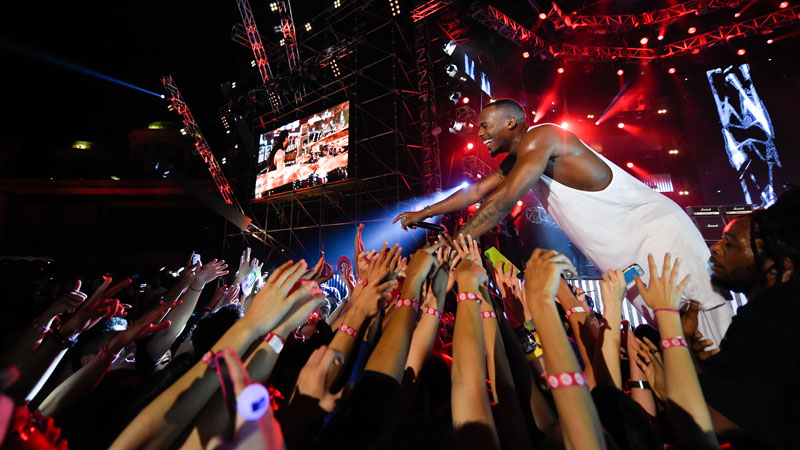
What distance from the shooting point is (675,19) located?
8055mm

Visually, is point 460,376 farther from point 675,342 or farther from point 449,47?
point 449,47

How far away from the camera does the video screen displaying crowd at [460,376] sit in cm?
83

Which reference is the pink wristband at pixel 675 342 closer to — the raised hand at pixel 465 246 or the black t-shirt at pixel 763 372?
the black t-shirt at pixel 763 372

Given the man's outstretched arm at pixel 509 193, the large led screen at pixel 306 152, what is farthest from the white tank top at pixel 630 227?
the large led screen at pixel 306 152

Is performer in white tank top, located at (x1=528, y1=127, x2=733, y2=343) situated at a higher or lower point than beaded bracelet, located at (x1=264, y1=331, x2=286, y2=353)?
higher

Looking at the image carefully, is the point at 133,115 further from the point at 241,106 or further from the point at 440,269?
the point at 440,269

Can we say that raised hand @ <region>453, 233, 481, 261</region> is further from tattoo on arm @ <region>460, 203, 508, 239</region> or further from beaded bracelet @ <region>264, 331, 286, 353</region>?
beaded bracelet @ <region>264, 331, 286, 353</region>

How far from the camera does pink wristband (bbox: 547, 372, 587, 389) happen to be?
846 millimetres

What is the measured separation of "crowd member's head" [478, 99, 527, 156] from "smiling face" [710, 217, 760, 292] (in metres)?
1.31

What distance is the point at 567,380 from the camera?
85 cm

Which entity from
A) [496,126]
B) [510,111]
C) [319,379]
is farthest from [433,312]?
[510,111]

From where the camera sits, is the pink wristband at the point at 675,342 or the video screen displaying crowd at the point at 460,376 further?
the pink wristband at the point at 675,342

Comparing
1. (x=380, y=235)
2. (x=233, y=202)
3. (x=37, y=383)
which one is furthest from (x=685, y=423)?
(x=233, y=202)

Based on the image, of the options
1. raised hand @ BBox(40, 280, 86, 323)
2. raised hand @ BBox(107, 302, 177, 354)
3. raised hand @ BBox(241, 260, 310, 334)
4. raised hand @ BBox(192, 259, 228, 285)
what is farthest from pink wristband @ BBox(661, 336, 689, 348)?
raised hand @ BBox(40, 280, 86, 323)
